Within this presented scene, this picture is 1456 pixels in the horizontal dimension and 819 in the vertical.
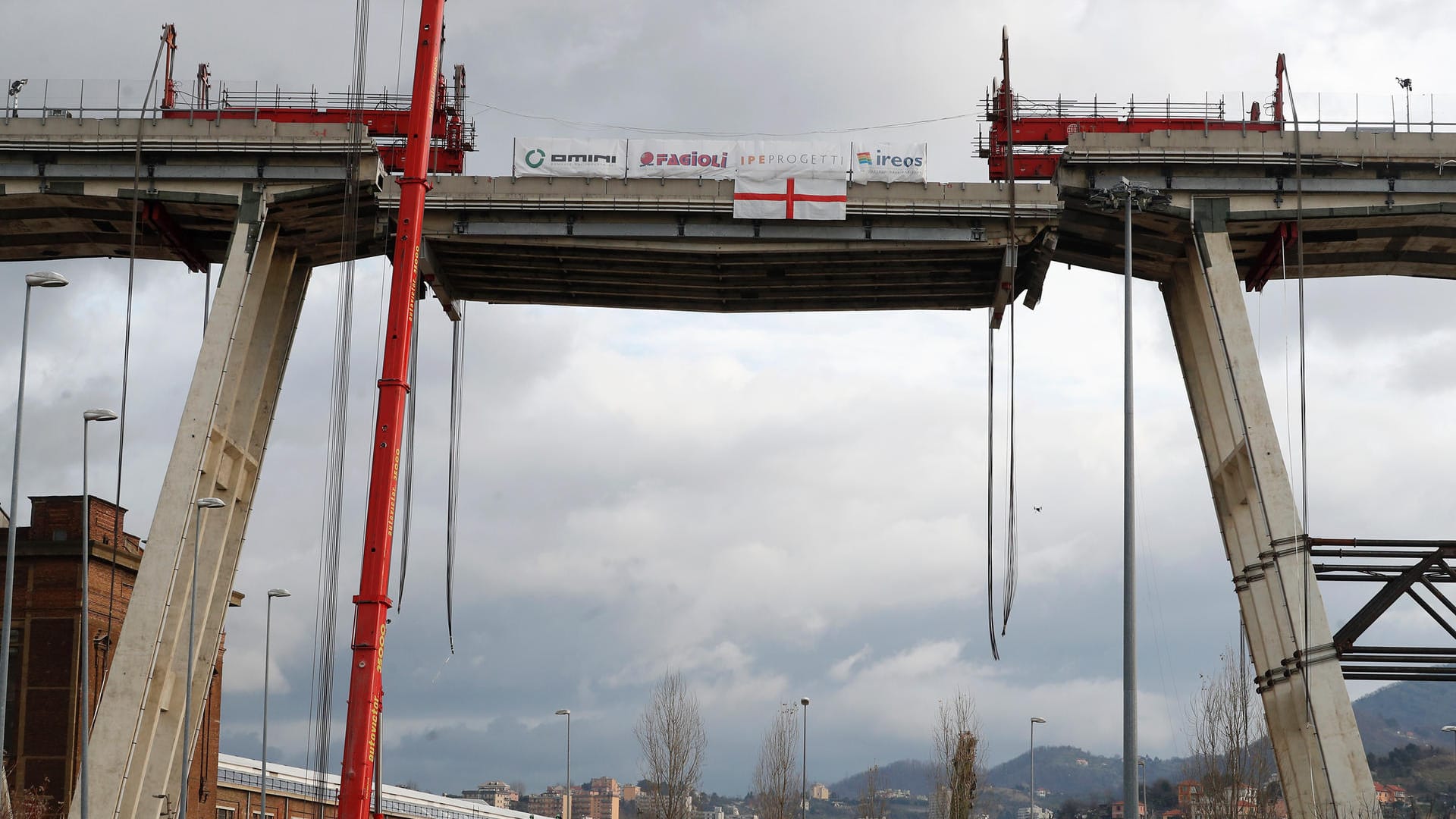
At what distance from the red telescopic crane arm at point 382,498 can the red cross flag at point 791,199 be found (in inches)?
517

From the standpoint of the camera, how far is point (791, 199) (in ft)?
156

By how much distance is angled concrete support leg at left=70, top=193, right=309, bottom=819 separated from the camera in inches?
1652

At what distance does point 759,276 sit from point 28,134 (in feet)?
74.1

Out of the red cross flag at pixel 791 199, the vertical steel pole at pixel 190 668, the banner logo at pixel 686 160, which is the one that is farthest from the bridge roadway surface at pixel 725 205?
the vertical steel pole at pixel 190 668

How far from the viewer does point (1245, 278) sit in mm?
52094

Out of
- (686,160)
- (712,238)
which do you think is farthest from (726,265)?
(686,160)

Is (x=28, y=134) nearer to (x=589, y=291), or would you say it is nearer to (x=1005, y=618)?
(x=589, y=291)

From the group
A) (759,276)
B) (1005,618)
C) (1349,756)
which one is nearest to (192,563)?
(759,276)

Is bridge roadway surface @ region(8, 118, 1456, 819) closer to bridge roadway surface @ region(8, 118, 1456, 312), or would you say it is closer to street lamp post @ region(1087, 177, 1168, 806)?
bridge roadway surface @ region(8, 118, 1456, 312)

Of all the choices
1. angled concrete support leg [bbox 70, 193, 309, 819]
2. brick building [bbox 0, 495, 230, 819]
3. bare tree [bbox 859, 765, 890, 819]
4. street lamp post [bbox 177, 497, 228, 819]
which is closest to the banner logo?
angled concrete support leg [bbox 70, 193, 309, 819]

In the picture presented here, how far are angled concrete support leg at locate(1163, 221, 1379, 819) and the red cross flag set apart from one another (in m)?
10.9

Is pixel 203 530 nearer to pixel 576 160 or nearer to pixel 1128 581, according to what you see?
pixel 576 160

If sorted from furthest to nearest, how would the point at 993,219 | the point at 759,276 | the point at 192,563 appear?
1. the point at 759,276
2. the point at 993,219
3. the point at 192,563

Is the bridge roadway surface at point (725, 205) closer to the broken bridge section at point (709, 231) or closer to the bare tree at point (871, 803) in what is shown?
the broken bridge section at point (709, 231)
